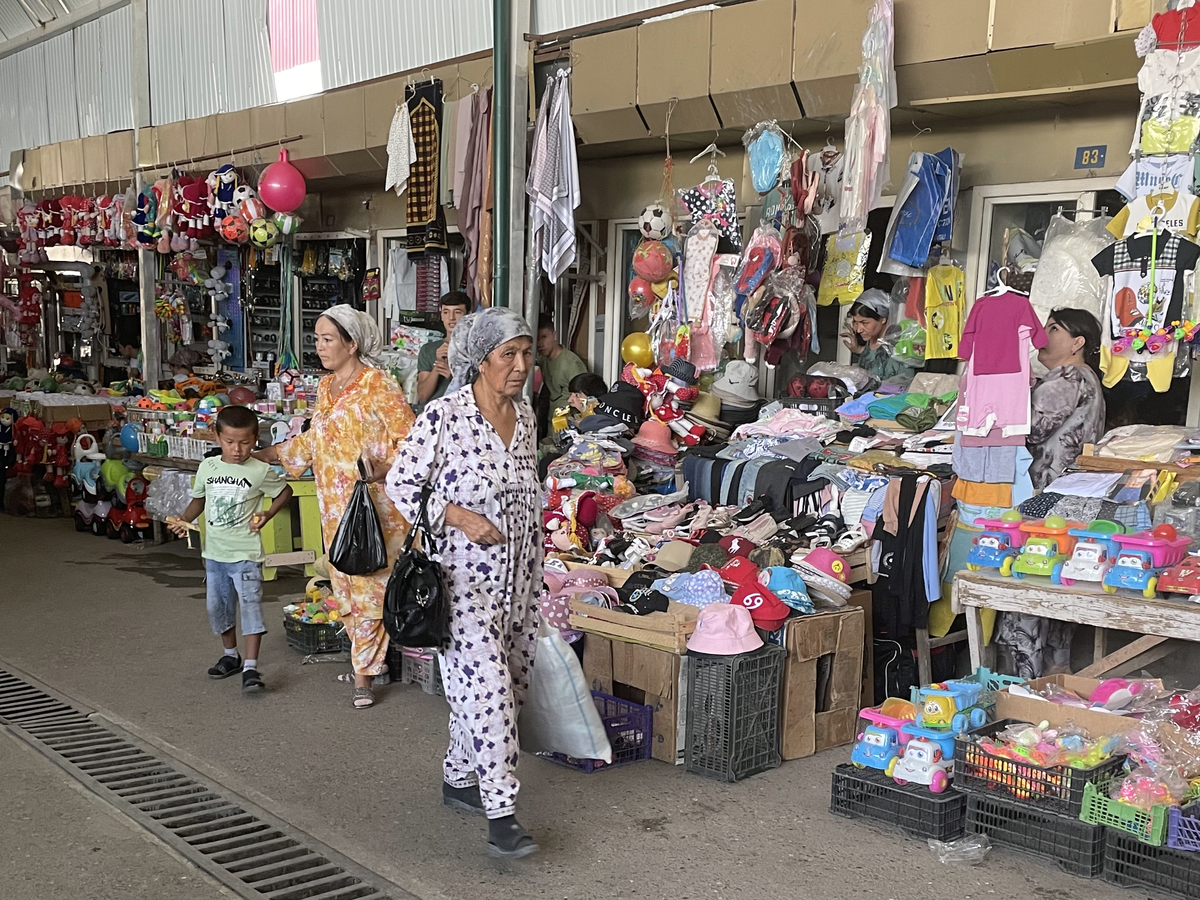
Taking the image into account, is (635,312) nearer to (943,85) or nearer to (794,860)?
(943,85)

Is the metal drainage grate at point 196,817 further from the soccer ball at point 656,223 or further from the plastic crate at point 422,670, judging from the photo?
the soccer ball at point 656,223

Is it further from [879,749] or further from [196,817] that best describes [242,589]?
[879,749]

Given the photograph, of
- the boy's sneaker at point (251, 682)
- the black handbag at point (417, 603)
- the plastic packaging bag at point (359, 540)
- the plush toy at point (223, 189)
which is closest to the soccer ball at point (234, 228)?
the plush toy at point (223, 189)

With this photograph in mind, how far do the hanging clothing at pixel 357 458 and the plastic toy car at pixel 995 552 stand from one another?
274cm

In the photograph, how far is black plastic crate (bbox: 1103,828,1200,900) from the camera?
3742 millimetres

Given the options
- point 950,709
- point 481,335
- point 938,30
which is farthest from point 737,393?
point 481,335

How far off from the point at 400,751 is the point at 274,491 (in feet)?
5.71

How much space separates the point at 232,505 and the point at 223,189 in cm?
594

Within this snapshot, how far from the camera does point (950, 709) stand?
4.55m

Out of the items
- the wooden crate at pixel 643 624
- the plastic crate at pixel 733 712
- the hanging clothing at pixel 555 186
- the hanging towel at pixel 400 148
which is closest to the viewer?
the plastic crate at pixel 733 712

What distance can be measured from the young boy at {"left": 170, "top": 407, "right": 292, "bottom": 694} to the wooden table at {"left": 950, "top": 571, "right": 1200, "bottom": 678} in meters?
3.48

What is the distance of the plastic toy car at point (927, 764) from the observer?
14.1 feet

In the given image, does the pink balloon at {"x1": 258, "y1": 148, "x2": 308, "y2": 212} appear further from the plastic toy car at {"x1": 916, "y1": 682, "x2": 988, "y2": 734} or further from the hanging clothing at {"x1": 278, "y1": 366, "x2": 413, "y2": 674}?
the plastic toy car at {"x1": 916, "y1": 682, "x2": 988, "y2": 734}

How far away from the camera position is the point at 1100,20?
562 centimetres
